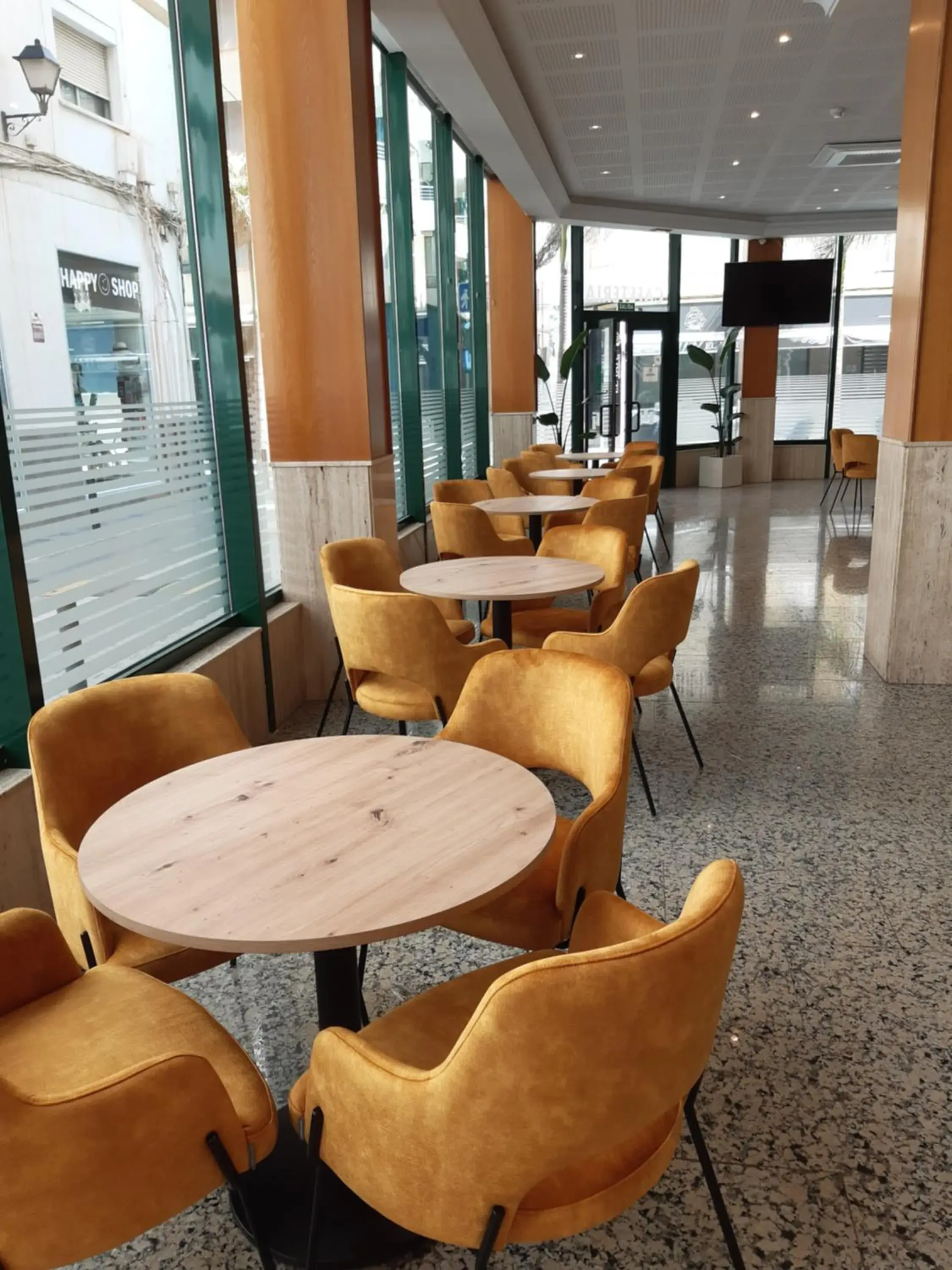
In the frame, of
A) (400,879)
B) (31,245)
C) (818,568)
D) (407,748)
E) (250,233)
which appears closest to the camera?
(400,879)

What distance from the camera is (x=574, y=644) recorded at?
3172mm

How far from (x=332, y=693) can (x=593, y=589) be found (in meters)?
1.14

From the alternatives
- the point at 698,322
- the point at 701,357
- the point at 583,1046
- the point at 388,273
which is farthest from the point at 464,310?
the point at 583,1046

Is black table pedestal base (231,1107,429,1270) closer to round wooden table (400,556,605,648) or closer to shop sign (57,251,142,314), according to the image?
round wooden table (400,556,605,648)

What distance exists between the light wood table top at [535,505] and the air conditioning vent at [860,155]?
16.2ft

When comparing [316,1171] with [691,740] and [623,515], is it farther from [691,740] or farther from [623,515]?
[623,515]

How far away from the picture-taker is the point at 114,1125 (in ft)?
4.04

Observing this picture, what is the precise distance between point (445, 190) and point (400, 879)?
7511mm

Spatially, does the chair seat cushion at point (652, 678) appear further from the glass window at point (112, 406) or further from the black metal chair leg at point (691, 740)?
the glass window at point (112, 406)

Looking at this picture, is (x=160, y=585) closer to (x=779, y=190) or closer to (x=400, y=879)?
(x=400, y=879)

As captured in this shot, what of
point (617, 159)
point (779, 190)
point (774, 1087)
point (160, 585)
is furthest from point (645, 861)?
point (779, 190)

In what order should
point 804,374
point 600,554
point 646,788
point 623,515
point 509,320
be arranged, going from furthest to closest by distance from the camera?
point 804,374 → point 509,320 → point 623,515 → point 600,554 → point 646,788

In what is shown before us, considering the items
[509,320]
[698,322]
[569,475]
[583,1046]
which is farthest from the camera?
[698,322]

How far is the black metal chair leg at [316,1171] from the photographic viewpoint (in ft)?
4.40
